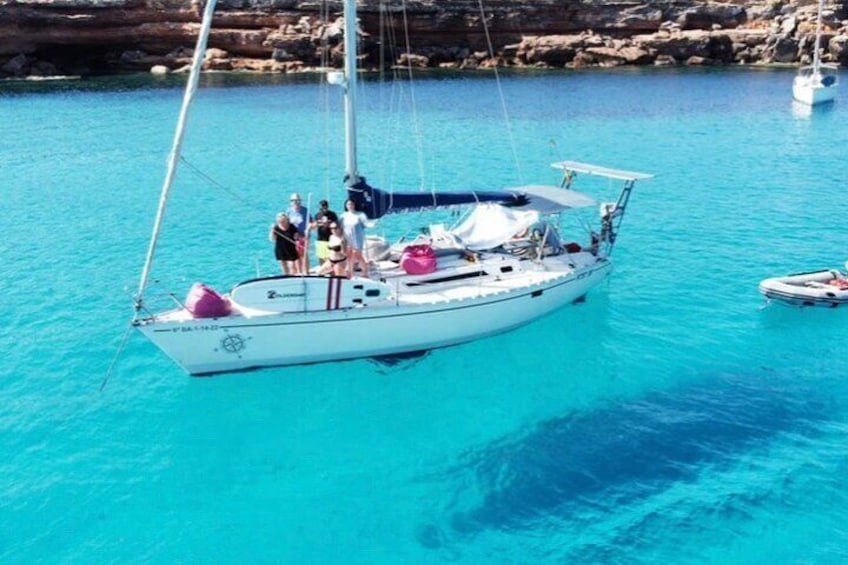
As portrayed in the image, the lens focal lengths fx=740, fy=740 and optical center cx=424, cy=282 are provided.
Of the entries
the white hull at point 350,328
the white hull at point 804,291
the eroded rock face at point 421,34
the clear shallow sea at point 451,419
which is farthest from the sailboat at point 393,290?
the eroded rock face at point 421,34

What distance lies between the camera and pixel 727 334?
19906mm

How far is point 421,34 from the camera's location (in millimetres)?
85312

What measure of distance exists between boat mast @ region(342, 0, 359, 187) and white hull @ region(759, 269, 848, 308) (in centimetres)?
1248

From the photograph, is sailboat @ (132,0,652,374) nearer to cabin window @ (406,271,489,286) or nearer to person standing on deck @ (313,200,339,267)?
cabin window @ (406,271,489,286)

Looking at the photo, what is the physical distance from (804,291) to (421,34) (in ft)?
234

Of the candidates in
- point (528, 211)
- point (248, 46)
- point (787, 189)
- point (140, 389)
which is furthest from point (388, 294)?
point (248, 46)

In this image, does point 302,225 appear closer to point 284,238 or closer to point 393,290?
point 284,238

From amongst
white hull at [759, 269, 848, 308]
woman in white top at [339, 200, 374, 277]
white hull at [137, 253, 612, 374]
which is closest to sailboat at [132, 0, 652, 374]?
white hull at [137, 253, 612, 374]

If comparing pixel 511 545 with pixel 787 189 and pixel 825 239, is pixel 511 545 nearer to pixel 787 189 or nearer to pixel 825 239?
pixel 825 239

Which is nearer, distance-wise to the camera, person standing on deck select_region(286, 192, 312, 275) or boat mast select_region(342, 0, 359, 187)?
boat mast select_region(342, 0, 359, 187)

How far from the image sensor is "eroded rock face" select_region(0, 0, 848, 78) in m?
76.9

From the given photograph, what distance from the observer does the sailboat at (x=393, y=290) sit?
53.2ft

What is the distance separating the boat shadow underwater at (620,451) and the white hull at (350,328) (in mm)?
3436

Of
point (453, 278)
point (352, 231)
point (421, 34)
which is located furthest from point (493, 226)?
point (421, 34)
